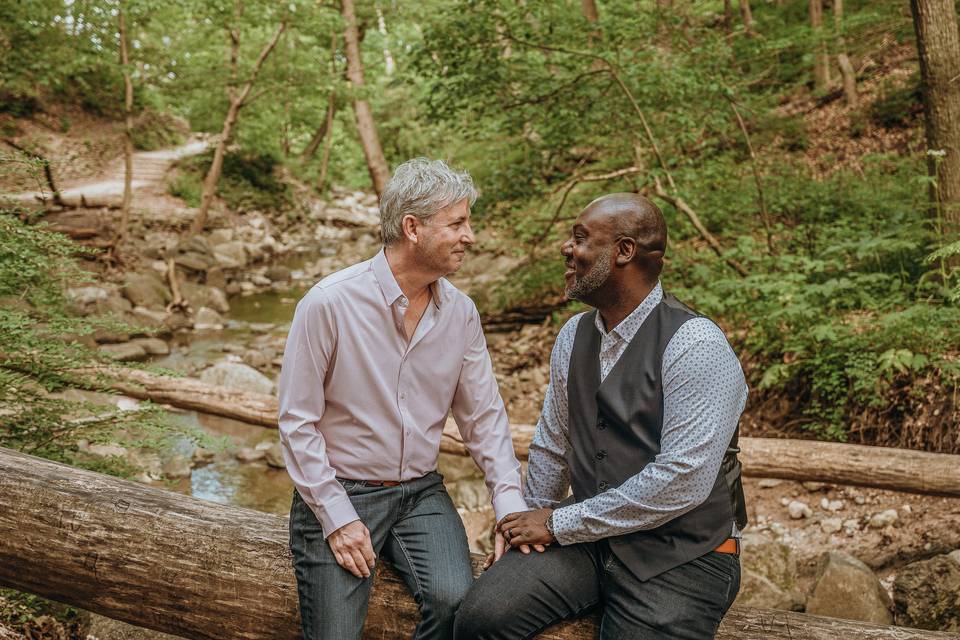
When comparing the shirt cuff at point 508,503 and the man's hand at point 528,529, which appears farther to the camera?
the shirt cuff at point 508,503

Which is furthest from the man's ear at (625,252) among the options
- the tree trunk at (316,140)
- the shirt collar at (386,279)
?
the tree trunk at (316,140)

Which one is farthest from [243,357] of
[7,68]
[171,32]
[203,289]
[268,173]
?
[268,173]

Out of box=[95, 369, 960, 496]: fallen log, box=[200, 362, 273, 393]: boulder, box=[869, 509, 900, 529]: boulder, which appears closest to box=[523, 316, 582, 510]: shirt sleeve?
box=[95, 369, 960, 496]: fallen log

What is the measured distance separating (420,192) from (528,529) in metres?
1.08

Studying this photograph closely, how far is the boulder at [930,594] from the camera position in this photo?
3430mm

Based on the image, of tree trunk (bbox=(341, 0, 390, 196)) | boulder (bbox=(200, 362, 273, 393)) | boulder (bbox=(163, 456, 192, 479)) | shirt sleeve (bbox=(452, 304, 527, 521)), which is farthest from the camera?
tree trunk (bbox=(341, 0, 390, 196))

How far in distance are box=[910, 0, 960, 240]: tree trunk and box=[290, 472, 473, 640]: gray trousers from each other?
430 cm

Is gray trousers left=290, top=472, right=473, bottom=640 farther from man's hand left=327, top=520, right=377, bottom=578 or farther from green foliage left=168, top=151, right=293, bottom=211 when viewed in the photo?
green foliage left=168, top=151, right=293, bottom=211

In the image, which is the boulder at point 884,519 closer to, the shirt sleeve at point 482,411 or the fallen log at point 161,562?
the fallen log at point 161,562

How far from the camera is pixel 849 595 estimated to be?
12.2 feet

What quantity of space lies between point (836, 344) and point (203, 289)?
9.99 metres

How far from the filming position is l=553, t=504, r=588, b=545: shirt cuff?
212 centimetres

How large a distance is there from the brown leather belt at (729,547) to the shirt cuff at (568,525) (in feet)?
1.30

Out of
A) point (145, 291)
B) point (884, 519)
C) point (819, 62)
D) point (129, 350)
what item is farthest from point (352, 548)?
point (819, 62)
